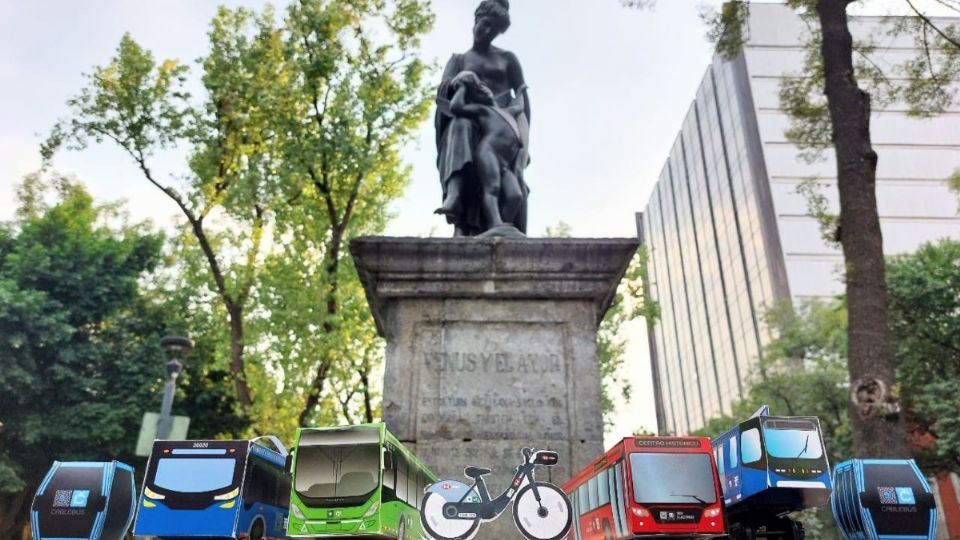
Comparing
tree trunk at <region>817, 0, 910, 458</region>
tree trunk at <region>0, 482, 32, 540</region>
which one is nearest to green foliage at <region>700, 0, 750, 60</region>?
tree trunk at <region>817, 0, 910, 458</region>

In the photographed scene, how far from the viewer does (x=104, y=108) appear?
15.9 meters

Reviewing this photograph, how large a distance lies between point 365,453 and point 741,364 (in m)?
42.4

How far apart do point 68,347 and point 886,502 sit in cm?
2270

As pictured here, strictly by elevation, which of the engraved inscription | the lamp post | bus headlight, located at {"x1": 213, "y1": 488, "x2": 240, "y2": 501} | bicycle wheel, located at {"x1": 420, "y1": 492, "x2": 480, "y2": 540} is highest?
the lamp post

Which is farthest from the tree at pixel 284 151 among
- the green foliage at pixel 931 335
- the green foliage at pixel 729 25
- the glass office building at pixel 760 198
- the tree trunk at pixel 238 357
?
the glass office building at pixel 760 198

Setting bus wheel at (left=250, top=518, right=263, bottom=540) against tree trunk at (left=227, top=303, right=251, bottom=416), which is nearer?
bus wheel at (left=250, top=518, right=263, bottom=540)

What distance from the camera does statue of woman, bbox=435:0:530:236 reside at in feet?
23.7

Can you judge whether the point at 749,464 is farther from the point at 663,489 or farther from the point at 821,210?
the point at 821,210

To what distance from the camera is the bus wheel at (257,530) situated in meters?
3.71

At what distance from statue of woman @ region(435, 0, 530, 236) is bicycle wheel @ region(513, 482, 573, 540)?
3.87 metres

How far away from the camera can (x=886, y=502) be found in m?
3.17

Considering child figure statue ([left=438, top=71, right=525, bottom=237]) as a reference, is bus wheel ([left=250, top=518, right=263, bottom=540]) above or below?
below

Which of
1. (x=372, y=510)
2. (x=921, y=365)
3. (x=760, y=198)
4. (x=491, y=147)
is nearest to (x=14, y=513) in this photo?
(x=491, y=147)

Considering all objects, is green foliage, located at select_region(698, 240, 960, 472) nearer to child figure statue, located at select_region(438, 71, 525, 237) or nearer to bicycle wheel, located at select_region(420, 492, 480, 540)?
child figure statue, located at select_region(438, 71, 525, 237)
